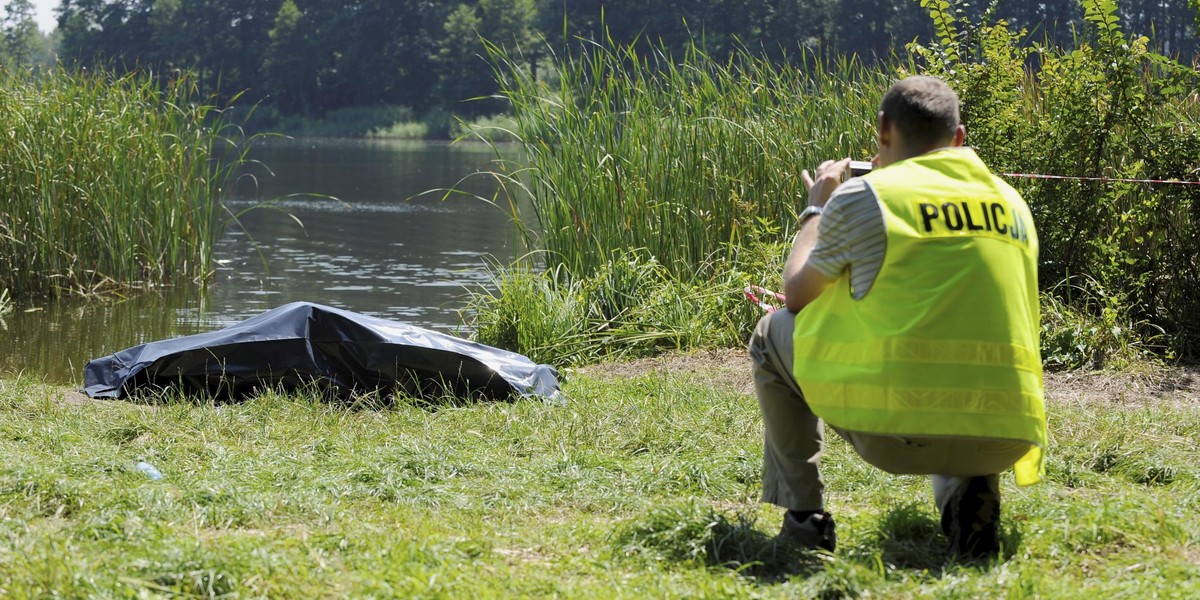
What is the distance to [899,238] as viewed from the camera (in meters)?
2.71

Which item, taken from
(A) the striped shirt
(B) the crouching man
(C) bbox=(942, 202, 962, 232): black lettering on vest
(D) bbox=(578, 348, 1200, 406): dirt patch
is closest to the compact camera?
(B) the crouching man

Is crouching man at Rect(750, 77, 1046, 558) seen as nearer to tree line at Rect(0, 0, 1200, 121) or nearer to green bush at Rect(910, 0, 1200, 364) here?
green bush at Rect(910, 0, 1200, 364)

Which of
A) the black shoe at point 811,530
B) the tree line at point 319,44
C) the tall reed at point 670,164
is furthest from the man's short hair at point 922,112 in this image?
the tree line at point 319,44

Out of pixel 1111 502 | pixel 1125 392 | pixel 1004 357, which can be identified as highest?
pixel 1004 357

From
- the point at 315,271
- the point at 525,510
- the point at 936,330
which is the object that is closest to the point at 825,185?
the point at 936,330

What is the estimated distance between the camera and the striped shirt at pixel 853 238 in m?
2.74

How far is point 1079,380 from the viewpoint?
6.02 m

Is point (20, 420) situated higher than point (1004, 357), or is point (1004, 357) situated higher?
point (1004, 357)

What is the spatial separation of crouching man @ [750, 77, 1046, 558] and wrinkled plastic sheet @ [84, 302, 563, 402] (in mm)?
2928

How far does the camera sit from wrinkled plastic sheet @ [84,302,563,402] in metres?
5.68

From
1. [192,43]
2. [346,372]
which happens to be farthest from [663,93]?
[192,43]

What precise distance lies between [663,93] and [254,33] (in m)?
61.9

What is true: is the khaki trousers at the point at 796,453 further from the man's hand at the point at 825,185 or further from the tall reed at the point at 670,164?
the tall reed at the point at 670,164

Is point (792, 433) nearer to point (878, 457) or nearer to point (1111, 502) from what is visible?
point (878, 457)
